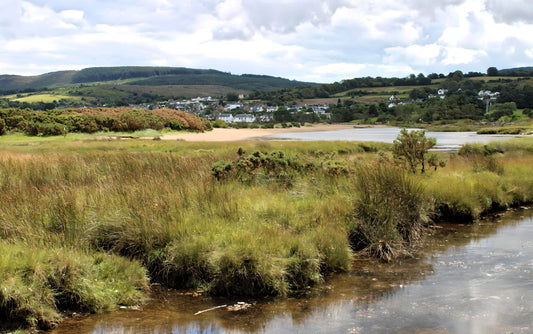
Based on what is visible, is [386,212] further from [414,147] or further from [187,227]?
[414,147]

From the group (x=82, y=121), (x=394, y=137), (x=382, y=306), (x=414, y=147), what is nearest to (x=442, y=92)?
(x=394, y=137)

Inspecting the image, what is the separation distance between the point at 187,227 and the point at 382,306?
3.40m

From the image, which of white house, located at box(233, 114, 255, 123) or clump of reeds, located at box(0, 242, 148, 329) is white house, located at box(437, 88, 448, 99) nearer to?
white house, located at box(233, 114, 255, 123)

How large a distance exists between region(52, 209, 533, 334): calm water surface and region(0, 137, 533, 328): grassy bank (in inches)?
13.6

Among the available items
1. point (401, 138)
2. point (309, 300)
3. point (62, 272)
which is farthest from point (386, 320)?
point (401, 138)

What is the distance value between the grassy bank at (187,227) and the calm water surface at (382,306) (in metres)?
0.35

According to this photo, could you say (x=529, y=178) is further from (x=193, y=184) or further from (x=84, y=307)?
(x=84, y=307)

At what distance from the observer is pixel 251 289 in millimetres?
6207

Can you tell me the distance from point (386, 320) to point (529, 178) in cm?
1230

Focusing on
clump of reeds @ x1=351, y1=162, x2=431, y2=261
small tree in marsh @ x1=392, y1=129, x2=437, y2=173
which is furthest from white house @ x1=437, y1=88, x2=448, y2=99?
clump of reeds @ x1=351, y1=162, x2=431, y2=261

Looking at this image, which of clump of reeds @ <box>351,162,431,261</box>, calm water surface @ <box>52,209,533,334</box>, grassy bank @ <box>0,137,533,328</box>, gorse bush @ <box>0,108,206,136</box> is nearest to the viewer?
calm water surface @ <box>52,209,533,334</box>

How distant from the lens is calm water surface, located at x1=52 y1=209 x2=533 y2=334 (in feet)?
17.1

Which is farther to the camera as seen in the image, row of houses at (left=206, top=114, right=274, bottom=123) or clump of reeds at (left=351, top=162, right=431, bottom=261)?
row of houses at (left=206, top=114, right=274, bottom=123)

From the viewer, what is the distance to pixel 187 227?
7086 millimetres
